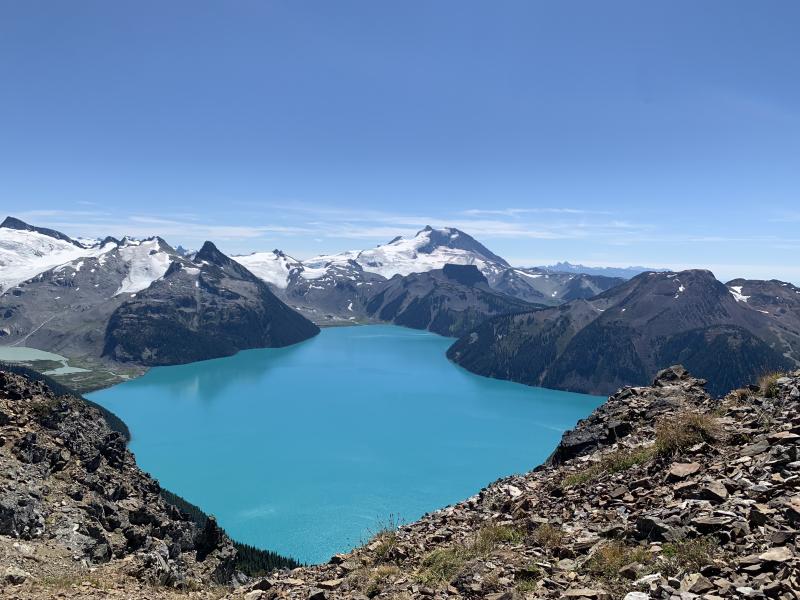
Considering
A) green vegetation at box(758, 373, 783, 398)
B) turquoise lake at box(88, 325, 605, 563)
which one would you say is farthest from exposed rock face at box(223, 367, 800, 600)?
turquoise lake at box(88, 325, 605, 563)

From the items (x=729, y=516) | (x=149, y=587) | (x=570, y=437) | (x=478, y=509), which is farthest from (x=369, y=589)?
(x=570, y=437)

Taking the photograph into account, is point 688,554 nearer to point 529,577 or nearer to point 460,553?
point 529,577

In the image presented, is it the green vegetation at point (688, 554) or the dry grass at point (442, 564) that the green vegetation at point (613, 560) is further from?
the dry grass at point (442, 564)

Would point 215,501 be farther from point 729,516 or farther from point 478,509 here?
point 729,516

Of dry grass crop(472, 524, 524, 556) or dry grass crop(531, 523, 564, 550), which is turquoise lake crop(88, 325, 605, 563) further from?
dry grass crop(531, 523, 564, 550)

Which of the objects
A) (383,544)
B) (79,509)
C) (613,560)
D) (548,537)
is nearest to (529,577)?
(613,560)

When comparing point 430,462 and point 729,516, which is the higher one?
point 729,516
